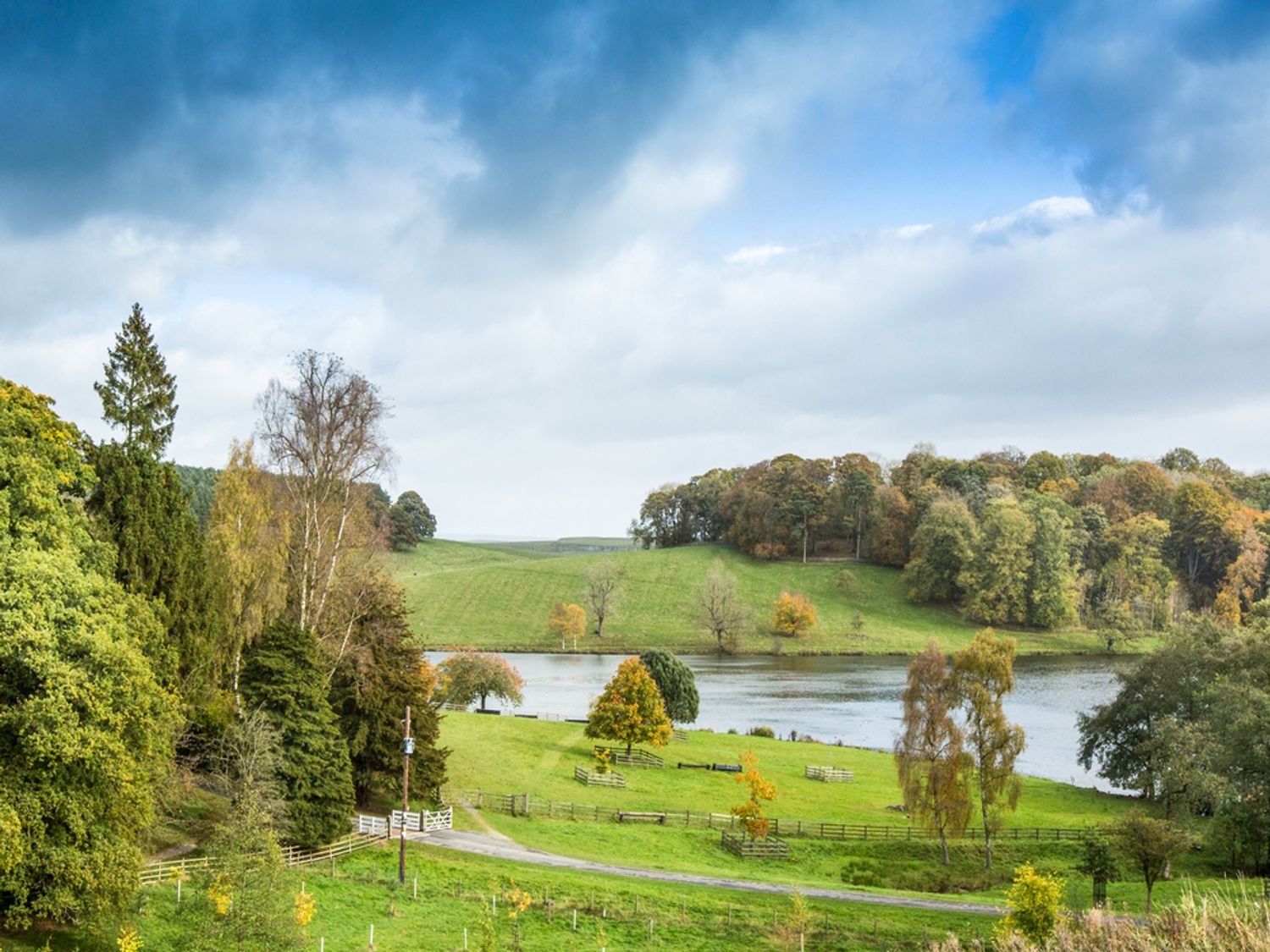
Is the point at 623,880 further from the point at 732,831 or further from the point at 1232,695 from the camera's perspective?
the point at 1232,695

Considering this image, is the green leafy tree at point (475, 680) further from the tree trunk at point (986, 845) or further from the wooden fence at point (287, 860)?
the tree trunk at point (986, 845)

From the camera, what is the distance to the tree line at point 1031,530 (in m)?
118

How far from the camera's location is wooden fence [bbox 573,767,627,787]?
50312 mm

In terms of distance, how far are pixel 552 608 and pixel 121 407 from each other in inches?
3426

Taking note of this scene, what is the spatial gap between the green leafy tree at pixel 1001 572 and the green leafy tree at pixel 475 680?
70.9 meters

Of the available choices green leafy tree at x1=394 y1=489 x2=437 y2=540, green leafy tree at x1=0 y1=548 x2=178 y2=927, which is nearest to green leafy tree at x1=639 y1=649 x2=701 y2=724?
green leafy tree at x1=0 y1=548 x2=178 y2=927

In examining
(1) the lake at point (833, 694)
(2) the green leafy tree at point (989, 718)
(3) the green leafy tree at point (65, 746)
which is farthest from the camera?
(1) the lake at point (833, 694)

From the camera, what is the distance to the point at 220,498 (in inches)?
1748

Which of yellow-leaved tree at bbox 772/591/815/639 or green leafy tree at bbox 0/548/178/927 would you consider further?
yellow-leaved tree at bbox 772/591/815/639

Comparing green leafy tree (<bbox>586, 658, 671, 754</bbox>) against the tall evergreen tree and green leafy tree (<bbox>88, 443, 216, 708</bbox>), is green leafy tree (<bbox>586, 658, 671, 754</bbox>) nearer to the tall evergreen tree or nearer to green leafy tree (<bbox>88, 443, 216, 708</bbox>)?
the tall evergreen tree

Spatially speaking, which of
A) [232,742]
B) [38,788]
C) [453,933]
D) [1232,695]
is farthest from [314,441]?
[1232,695]

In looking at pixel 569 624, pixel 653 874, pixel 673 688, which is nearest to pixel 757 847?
pixel 653 874

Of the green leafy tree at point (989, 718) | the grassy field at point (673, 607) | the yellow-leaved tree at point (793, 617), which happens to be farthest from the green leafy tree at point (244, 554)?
the yellow-leaved tree at point (793, 617)

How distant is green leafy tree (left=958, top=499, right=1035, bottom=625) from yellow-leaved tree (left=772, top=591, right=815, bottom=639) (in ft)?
70.7
